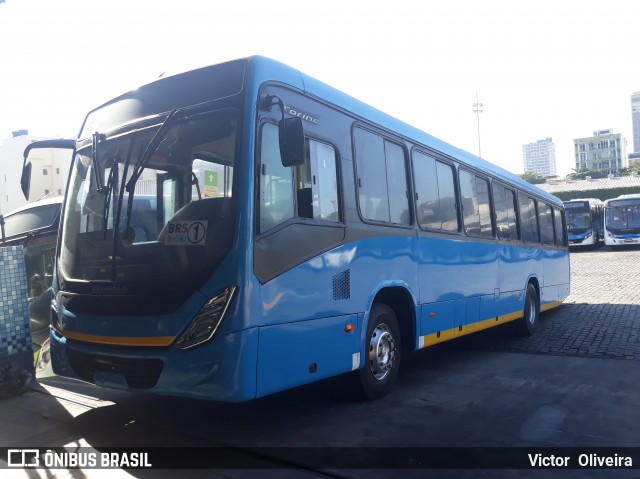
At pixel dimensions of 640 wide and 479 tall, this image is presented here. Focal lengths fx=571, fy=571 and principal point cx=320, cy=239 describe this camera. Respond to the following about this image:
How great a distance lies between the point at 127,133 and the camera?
203 inches

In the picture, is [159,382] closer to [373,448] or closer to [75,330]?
[75,330]

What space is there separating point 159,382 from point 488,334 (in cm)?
853

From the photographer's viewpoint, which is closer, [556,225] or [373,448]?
[373,448]

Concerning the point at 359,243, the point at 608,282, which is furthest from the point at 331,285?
the point at 608,282

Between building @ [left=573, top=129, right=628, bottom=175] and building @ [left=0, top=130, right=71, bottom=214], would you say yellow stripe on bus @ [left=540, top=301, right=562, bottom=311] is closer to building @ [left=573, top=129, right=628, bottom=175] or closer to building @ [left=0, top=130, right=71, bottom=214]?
building @ [left=0, top=130, right=71, bottom=214]

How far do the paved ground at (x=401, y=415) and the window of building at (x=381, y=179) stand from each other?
6.42 ft

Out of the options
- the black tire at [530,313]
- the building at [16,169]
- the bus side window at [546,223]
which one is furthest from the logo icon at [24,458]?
the building at [16,169]

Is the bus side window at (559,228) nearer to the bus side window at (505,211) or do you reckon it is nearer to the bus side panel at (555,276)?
the bus side panel at (555,276)

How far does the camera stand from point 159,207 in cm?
491

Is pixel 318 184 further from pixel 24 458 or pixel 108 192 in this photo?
pixel 24 458

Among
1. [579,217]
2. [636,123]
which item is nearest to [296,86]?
[579,217]

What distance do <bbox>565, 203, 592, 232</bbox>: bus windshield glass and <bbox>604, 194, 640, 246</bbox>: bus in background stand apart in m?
1.17

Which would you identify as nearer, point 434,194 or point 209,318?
point 209,318

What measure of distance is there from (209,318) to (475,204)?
595cm
